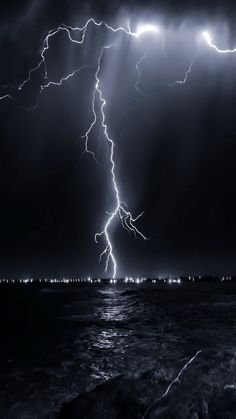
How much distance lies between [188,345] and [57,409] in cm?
687

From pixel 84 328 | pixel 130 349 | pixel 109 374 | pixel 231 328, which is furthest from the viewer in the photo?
pixel 84 328

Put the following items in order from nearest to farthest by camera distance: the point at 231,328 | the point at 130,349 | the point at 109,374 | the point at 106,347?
the point at 109,374 → the point at 130,349 → the point at 106,347 → the point at 231,328

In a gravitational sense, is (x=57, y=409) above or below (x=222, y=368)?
below

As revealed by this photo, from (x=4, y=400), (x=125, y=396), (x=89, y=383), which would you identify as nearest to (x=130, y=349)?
(x=89, y=383)

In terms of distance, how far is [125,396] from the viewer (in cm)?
656

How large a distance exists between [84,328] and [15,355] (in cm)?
738

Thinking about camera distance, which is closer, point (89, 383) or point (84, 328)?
point (89, 383)

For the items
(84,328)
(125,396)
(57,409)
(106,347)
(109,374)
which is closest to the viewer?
(125,396)

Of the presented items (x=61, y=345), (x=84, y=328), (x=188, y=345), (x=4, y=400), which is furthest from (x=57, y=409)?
(x=84, y=328)

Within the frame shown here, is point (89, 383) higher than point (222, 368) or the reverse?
the reverse

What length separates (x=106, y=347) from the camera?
14.1m

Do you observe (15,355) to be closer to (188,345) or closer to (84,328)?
(188,345)

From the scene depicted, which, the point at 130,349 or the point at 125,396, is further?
the point at 130,349

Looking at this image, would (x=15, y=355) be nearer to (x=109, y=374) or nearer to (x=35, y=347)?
(x=35, y=347)
